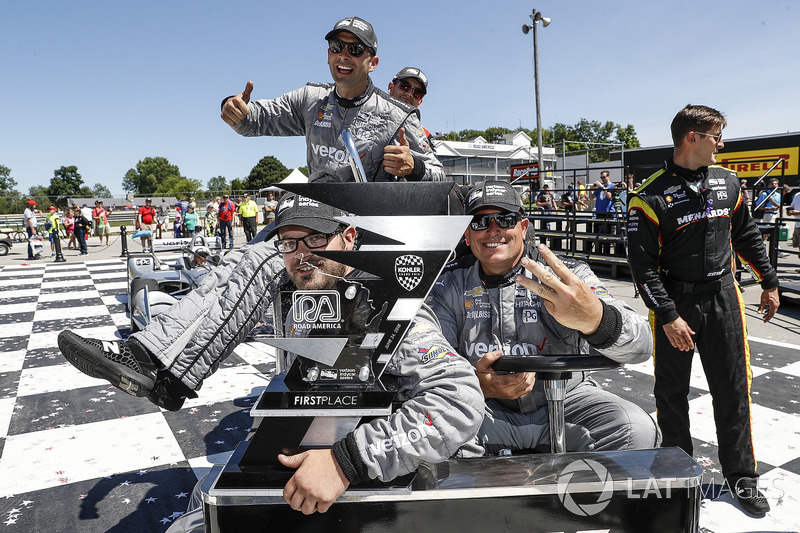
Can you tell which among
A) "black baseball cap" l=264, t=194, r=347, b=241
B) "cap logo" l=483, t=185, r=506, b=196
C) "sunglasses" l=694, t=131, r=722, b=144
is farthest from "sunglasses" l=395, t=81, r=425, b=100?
"black baseball cap" l=264, t=194, r=347, b=241

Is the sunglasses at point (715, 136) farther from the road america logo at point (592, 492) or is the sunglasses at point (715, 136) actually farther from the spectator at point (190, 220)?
the spectator at point (190, 220)

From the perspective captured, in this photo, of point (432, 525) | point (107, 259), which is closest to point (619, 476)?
point (432, 525)

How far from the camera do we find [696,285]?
A: 7.10 ft

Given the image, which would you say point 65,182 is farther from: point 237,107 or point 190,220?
point 237,107

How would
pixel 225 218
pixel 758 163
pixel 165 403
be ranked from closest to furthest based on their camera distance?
1. pixel 165 403
2. pixel 225 218
3. pixel 758 163

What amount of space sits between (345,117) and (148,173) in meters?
97.4

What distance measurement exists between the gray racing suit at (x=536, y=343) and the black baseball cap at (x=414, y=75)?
2.16m

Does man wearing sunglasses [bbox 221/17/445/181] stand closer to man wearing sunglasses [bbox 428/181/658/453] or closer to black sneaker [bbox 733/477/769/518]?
man wearing sunglasses [bbox 428/181/658/453]

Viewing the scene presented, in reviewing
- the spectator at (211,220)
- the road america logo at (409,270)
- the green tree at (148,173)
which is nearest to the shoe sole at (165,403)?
the road america logo at (409,270)

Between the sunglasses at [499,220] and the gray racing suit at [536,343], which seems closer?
the gray racing suit at [536,343]

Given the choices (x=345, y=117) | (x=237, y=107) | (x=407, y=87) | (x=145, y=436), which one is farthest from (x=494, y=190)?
(x=145, y=436)

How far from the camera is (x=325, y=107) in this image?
2061 mm

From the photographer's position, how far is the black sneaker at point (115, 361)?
1352 mm

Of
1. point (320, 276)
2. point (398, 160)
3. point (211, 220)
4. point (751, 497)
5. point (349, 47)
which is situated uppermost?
point (349, 47)
